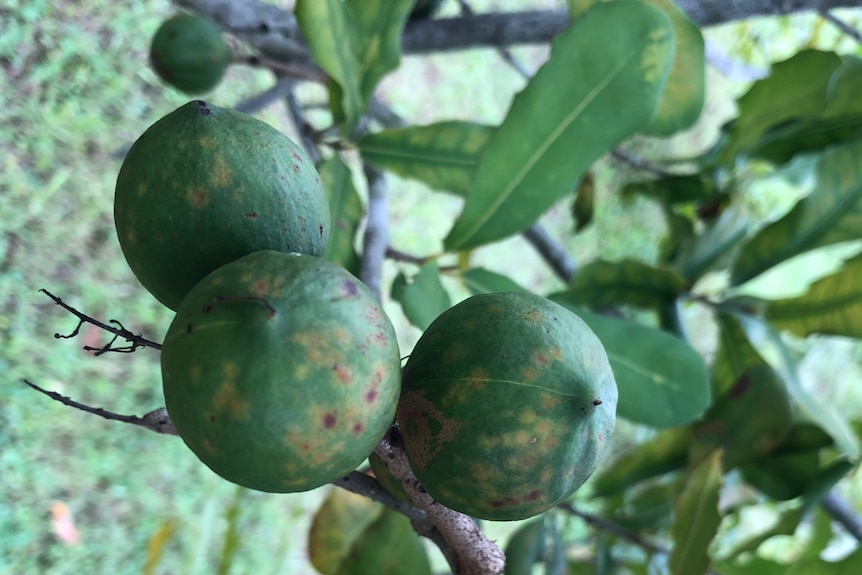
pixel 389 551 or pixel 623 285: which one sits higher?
pixel 623 285

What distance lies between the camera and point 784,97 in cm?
171

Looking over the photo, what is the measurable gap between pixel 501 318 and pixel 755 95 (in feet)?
4.59

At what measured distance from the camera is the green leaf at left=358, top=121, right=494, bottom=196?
149cm

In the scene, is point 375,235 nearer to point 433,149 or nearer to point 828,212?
point 433,149

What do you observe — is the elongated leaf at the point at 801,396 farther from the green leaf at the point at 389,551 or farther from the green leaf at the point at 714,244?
the green leaf at the point at 389,551

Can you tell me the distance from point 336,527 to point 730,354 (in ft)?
3.69

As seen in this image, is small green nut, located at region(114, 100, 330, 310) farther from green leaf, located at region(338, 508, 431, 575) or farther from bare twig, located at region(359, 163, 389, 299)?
green leaf, located at region(338, 508, 431, 575)

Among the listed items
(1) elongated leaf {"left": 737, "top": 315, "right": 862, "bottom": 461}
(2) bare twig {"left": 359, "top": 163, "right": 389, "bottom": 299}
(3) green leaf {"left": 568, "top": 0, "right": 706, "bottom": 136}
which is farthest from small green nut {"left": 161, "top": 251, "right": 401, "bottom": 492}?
(1) elongated leaf {"left": 737, "top": 315, "right": 862, "bottom": 461}

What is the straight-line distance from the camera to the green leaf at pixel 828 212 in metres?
1.57

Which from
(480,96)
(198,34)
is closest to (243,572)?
(198,34)

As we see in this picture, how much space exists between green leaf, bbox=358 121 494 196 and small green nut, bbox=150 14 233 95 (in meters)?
0.43

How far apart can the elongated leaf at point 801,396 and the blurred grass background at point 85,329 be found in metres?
1.37

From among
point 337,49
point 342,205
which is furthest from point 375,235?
point 337,49

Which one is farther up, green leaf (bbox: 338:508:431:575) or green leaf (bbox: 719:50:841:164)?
green leaf (bbox: 719:50:841:164)
